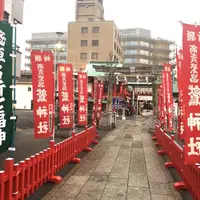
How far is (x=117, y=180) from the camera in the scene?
26.6 feet

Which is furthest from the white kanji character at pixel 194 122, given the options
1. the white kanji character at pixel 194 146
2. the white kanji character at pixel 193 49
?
the white kanji character at pixel 193 49

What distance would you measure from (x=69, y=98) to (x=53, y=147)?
17.7 ft

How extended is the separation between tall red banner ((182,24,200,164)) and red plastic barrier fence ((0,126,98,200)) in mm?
3340

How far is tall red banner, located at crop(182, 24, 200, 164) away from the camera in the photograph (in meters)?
5.73

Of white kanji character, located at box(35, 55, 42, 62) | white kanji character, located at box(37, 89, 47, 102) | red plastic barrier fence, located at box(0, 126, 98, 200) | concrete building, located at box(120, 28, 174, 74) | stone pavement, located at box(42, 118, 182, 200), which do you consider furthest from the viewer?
concrete building, located at box(120, 28, 174, 74)

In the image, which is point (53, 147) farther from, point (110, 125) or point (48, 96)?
point (110, 125)

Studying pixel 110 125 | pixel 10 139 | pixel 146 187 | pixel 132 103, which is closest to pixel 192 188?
pixel 146 187

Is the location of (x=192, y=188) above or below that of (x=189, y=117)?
below

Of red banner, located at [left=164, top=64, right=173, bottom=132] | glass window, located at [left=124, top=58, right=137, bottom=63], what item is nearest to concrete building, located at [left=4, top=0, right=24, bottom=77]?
red banner, located at [left=164, top=64, right=173, bottom=132]

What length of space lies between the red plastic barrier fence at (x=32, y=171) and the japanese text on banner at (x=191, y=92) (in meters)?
3.34

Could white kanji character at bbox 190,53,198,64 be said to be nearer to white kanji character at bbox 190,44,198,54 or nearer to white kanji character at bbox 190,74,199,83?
white kanji character at bbox 190,44,198,54

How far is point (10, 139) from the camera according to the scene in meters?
5.28

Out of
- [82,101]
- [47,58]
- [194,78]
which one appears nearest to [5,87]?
[194,78]

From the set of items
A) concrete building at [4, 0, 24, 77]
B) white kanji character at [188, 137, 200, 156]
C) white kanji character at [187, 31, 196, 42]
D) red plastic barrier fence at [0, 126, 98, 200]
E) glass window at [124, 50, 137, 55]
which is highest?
glass window at [124, 50, 137, 55]
